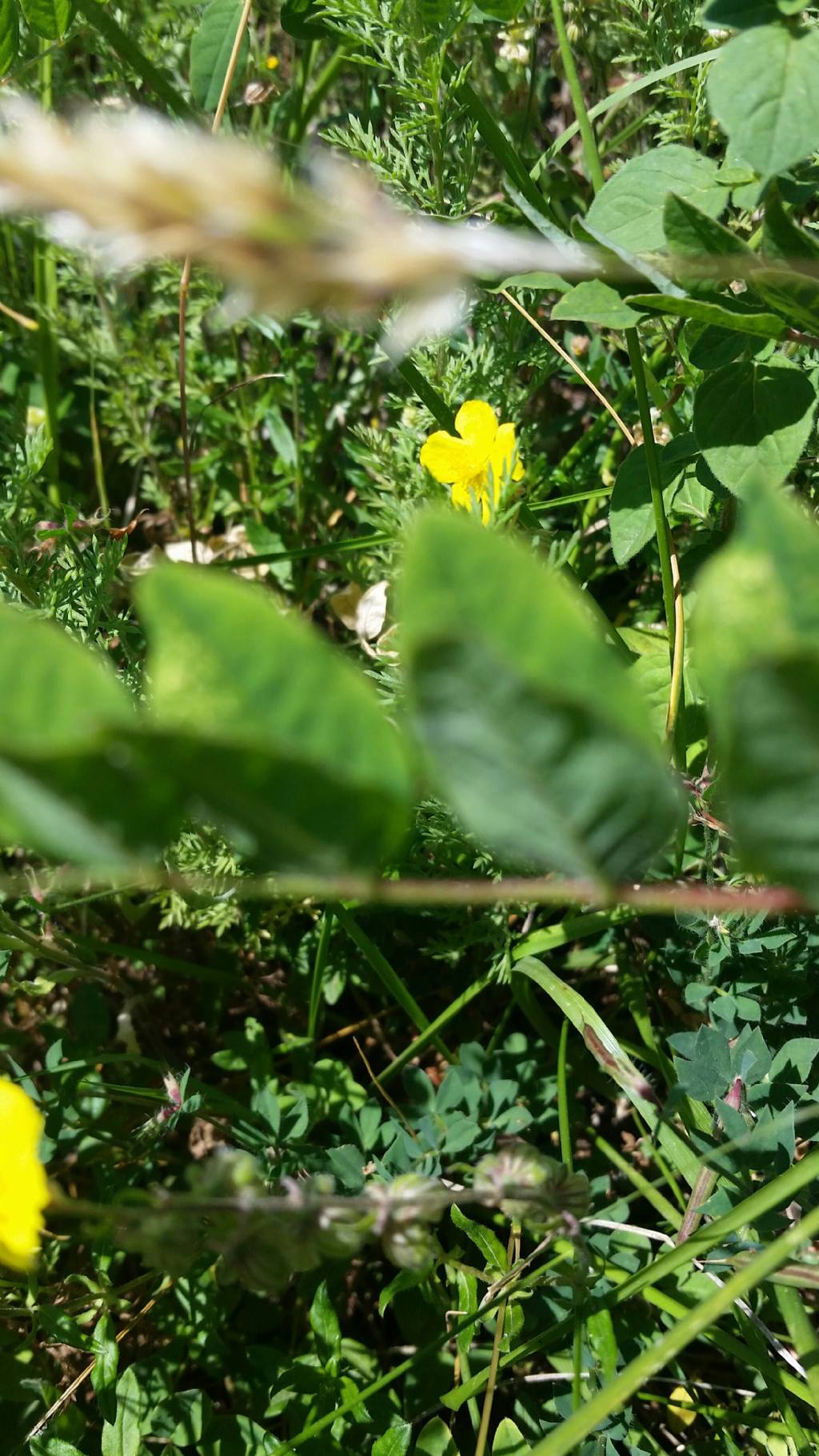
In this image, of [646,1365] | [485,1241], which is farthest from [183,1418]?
[646,1365]

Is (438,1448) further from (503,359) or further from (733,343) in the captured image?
(503,359)

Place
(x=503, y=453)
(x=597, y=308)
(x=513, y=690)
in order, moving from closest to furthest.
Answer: (x=513, y=690)
(x=597, y=308)
(x=503, y=453)

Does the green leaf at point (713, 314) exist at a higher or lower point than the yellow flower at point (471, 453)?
higher

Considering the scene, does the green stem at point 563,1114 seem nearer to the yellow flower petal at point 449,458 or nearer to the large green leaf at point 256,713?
the yellow flower petal at point 449,458

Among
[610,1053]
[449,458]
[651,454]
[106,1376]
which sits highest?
[651,454]

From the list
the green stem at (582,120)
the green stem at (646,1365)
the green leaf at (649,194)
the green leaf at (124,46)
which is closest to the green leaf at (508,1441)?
the green stem at (646,1365)

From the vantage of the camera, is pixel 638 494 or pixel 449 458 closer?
pixel 638 494

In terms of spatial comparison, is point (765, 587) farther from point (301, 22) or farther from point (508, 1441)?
point (301, 22)

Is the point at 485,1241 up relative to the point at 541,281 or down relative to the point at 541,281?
down
